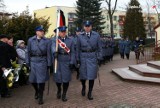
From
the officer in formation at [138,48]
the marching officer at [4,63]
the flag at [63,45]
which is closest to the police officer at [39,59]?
the flag at [63,45]

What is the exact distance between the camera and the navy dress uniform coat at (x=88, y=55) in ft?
29.1

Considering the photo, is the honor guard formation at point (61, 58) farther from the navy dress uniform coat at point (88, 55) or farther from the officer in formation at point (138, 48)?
the officer in formation at point (138, 48)

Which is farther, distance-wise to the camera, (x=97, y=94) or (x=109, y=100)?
(x=97, y=94)

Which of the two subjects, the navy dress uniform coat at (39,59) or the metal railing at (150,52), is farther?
the metal railing at (150,52)

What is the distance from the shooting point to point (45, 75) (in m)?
8.63

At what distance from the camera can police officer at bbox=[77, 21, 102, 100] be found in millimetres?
8867

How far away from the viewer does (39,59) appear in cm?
857

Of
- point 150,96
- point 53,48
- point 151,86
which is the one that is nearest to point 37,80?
point 53,48

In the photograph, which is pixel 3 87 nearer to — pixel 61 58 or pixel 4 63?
pixel 4 63

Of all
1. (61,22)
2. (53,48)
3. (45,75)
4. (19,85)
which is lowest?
(19,85)

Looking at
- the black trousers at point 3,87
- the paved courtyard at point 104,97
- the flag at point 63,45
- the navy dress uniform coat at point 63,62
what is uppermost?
the flag at point 63,45

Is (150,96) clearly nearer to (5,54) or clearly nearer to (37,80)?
(37,80)

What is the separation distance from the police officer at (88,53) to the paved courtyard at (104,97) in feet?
1.81

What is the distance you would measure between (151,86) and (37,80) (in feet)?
12.7
